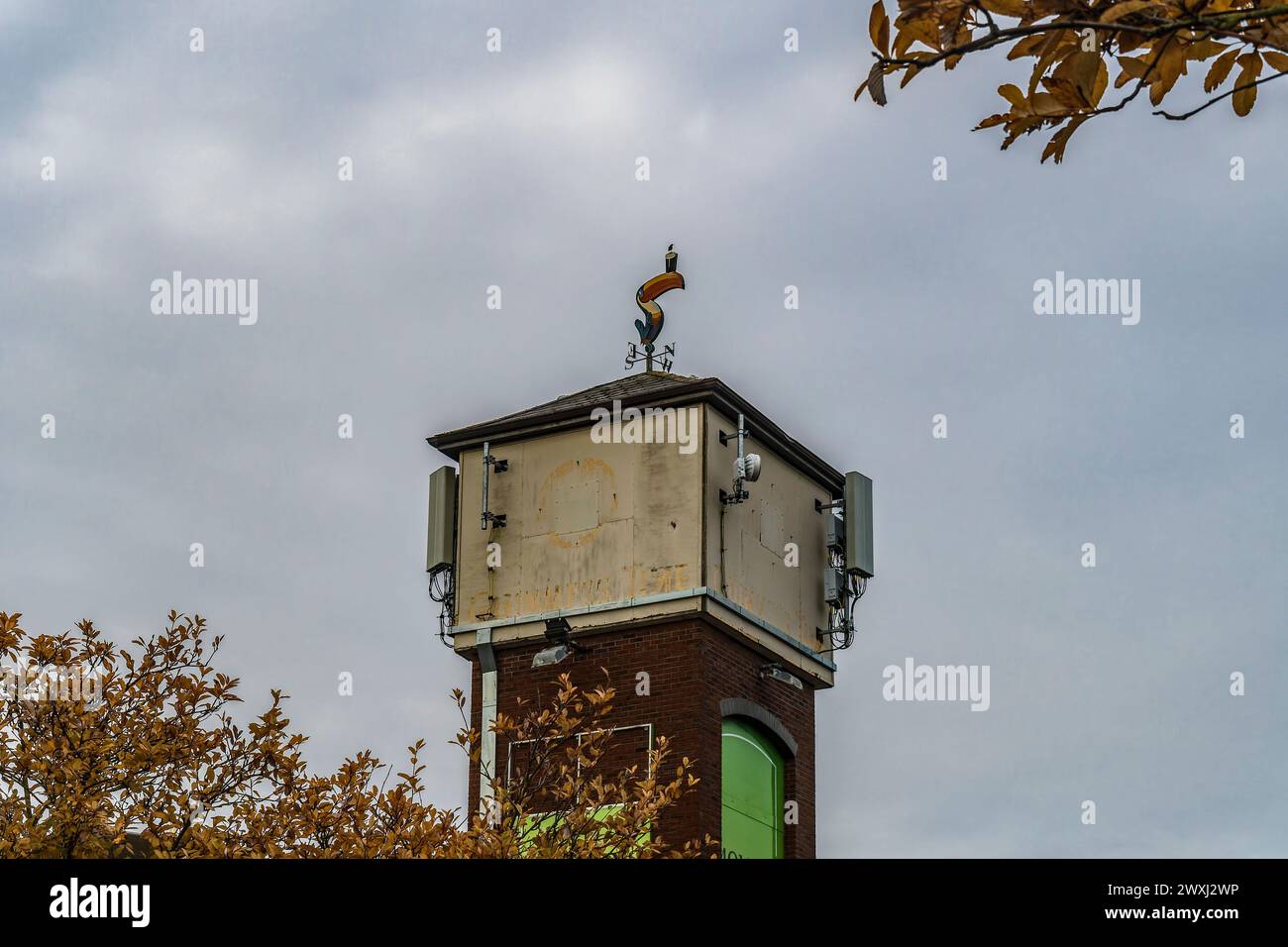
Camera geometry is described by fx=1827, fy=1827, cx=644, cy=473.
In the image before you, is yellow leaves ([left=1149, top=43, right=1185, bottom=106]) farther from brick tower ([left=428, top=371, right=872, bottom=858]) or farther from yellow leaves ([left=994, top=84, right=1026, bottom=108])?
brick tower ([left=428, top=371, right=872, bottom=858])

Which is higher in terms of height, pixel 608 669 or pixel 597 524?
pixel 597 524

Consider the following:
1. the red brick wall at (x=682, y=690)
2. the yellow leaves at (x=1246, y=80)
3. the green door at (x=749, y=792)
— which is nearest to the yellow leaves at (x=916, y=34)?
the yellow leaves at (x=1246, y=80)

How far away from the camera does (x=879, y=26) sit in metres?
5.70

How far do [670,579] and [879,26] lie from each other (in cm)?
1655

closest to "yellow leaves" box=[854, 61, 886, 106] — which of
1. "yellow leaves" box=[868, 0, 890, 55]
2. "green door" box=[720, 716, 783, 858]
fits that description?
"yellow leaves" box=[868, 0, 890, 55]

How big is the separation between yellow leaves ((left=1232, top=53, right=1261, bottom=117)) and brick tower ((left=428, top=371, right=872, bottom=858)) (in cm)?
1567

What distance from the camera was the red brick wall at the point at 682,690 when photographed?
2127cm

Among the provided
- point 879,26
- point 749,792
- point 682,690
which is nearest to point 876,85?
point 879,26
